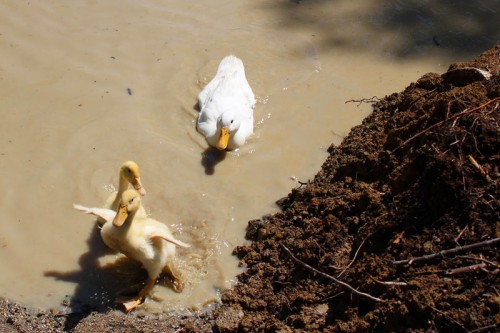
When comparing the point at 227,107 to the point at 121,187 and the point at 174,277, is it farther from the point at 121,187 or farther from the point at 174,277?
the point at 174,277

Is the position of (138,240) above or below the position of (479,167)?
below

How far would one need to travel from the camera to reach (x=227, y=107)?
18.6 ft

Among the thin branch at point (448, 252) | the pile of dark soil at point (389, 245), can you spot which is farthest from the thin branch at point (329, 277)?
the thin branch at point (448, 252)

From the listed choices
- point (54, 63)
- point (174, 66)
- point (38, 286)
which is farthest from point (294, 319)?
point (54, 63)

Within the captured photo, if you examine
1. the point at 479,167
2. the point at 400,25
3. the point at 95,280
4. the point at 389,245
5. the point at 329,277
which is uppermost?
the point at 479,167

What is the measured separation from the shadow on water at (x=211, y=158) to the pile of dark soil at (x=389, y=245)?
29.3 inches

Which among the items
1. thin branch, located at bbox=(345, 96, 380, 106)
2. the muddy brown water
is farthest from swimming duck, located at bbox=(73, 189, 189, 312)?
thin branch, located at bbox=(345, 96, 380, 106)

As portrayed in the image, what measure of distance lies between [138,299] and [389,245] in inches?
65.9

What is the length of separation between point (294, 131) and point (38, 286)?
256 centimetres

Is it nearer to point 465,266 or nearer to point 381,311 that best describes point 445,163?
point 465,266

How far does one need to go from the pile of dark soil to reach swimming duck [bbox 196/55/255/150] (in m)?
0.86

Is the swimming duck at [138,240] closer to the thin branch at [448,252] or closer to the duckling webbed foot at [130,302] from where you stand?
the duckling webbed foot at [130,302]

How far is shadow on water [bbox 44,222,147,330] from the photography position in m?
4.24

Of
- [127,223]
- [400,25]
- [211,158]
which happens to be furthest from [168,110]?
[400,25]
